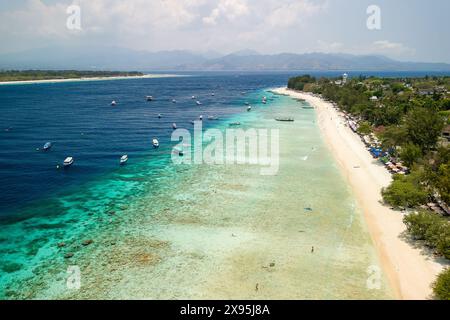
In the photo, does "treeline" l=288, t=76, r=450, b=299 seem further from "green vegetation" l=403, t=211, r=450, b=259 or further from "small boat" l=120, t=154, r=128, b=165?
"small boat" l=120, t=154, r=128, b=165

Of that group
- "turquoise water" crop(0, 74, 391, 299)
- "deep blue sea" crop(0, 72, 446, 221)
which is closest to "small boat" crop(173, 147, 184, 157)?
"deep blue sea" crop(0, 72, 446, 221)

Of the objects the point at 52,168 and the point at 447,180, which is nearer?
the point at 447,180

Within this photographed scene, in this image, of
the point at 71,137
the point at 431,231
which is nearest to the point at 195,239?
the point at 431,231

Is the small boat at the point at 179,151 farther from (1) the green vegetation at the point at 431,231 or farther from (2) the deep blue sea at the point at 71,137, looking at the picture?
(1) the green vegetation at the point at 431,231

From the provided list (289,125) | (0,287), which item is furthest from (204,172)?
(289,125)

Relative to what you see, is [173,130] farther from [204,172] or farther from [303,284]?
[303,284]

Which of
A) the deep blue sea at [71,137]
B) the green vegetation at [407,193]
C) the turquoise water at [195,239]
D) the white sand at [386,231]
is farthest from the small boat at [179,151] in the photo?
the green vegetation at [407,193]
